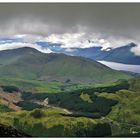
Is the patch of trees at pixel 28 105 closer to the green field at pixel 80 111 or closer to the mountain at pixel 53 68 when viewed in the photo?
the green field at pixel 80 111

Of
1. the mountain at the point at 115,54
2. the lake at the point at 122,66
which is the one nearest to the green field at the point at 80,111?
the lake at the point at 122,66

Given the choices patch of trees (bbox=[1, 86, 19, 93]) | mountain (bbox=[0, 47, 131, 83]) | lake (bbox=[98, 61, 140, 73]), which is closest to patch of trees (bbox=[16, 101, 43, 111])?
patch of trees (bbox=[1, 86, 19, 93])

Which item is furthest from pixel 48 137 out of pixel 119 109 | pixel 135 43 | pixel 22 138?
pixel 135 43

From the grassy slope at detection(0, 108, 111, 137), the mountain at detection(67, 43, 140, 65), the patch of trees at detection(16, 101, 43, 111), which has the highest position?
the mountain at detection(67, 43, 140, 65)

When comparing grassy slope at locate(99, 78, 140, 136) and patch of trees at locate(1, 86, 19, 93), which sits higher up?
patch of trees at locate(1, 86, 19, 93)

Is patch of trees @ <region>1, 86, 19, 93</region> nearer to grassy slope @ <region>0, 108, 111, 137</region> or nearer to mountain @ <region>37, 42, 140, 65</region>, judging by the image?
grassy slope @ <region>0, 108, 111, 137</region>

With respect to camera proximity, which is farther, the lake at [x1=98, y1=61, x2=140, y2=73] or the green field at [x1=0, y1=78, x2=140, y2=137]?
the lake at [x1=98, y1=61, x2=140, y2=73]
